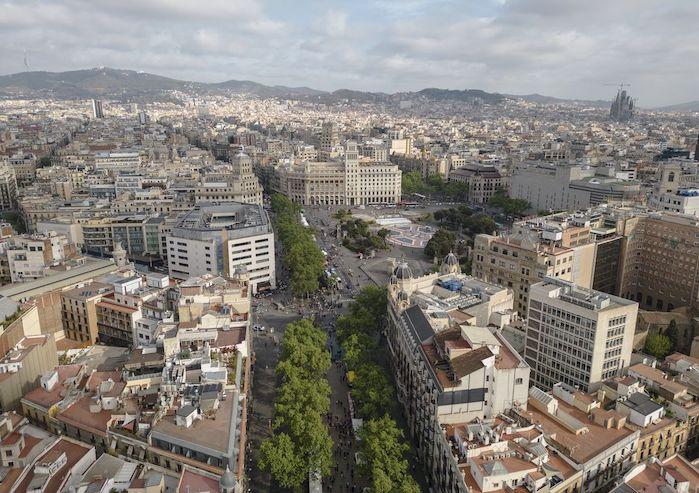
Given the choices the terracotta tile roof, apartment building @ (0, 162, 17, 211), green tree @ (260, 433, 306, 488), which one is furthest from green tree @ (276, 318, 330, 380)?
apartment building @ (0, 162, 17, 211)

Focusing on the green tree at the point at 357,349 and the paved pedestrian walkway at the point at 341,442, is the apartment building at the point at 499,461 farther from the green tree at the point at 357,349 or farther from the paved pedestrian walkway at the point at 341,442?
the green tree at the point at 357,349

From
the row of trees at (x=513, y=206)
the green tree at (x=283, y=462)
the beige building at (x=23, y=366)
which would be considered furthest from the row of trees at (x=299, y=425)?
the row of trees at (x=513, y=206)

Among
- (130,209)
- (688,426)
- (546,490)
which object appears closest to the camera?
(546,490)

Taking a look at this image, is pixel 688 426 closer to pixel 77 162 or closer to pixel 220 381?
pixel 220 381

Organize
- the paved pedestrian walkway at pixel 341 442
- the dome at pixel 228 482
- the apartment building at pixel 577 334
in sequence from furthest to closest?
the apartment building at pixel 577 334, the paved pedestrian walkway at pixel 341 442, the dome at pixel 228 482

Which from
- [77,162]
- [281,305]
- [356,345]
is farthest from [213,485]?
[77,162]

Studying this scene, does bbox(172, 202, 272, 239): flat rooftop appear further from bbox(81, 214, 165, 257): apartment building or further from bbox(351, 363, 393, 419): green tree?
bbox(351, 363, 393, 419): green tree
